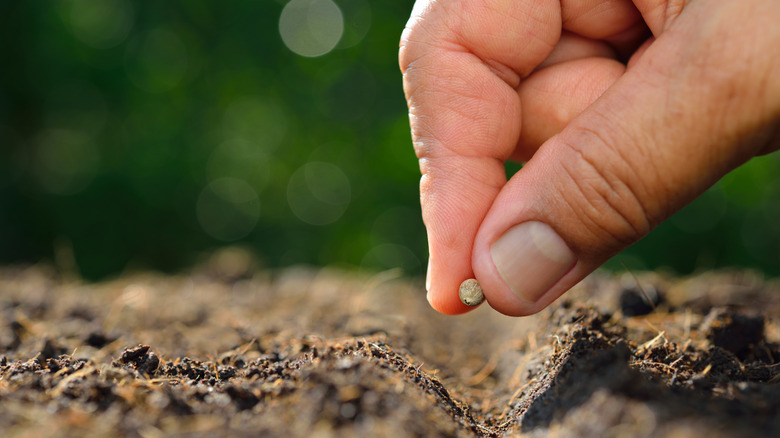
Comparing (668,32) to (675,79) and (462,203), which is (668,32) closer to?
(675,79)

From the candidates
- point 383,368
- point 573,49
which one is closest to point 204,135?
point 573,49

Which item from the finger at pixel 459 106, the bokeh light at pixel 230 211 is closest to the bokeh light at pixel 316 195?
the bokeh light at pixel 230 211

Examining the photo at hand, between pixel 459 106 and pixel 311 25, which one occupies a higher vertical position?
pixel 459 106

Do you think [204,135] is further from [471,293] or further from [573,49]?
[471,293]

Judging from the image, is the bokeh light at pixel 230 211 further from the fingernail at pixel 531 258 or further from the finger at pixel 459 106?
the fingernail at pixel 531 258

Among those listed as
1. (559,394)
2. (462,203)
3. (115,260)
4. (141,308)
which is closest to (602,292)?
(462,203)

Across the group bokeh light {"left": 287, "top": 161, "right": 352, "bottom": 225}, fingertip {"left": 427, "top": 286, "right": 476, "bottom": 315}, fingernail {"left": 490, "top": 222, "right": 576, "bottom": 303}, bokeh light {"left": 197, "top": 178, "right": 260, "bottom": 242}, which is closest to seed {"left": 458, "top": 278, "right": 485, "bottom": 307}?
fingertip {"left": 427, "top": 286, "right": 476, "bottom": 315}

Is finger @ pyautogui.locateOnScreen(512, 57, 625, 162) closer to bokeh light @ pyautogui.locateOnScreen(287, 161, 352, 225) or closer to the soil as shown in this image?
the soil
